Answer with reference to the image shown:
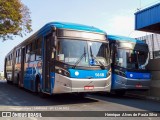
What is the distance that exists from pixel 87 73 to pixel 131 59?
15.5 feet

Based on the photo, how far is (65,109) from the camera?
34.7 feet

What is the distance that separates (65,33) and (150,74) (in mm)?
6551

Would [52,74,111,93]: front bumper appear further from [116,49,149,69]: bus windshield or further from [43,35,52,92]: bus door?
[116,49,149,69]: bus windshield

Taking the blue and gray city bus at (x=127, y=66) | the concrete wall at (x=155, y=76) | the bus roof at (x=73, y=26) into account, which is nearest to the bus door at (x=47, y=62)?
the bus roof at (x=73, y=26)

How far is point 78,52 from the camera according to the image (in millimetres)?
11609

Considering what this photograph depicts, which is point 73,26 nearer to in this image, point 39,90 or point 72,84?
point 72,84

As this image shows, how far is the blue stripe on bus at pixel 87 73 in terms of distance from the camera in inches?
444

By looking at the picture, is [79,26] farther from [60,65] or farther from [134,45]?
[134,45]

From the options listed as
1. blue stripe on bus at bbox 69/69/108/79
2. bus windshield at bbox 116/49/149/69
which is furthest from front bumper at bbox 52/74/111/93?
bus windshield at bbox 116/49/149/69

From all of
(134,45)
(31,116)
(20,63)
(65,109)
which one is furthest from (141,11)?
(31,116)

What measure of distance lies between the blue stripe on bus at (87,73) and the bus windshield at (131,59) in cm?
340

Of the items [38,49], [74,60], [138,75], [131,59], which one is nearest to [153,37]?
[131,59]

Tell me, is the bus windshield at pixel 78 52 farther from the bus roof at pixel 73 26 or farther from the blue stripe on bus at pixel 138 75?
the blue stripe on bus at pixel 138 75

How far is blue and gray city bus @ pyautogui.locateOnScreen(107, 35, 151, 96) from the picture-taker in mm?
15195
